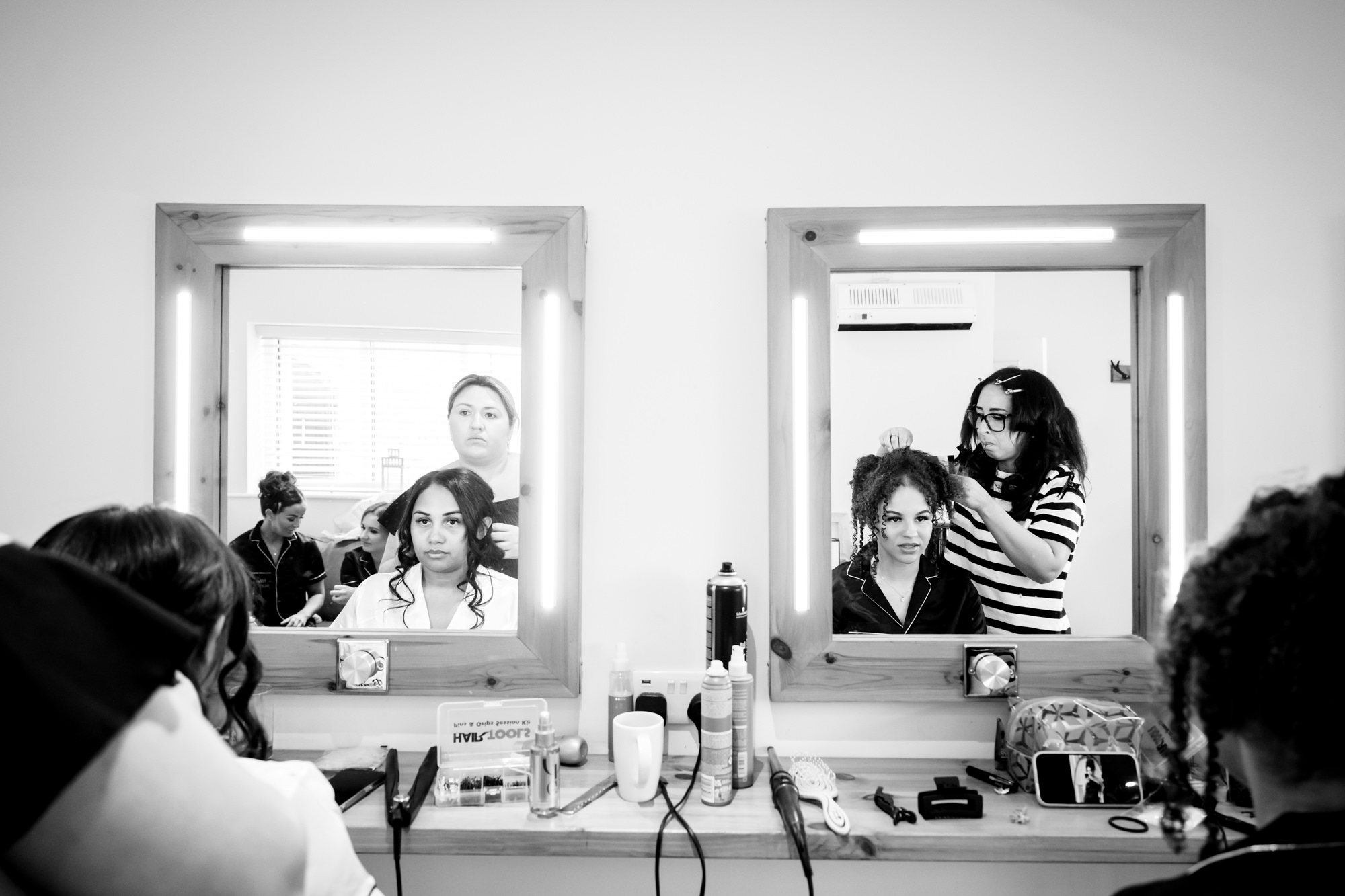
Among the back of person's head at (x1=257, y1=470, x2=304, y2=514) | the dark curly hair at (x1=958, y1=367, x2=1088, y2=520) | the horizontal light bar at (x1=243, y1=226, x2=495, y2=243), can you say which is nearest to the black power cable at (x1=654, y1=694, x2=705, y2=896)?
the dark curly hair at (x1=958, y1=367, x2=1088, y2=520)

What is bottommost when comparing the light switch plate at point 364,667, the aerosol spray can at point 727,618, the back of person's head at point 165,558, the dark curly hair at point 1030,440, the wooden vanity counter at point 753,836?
the wooden vanity counter at point 753,836

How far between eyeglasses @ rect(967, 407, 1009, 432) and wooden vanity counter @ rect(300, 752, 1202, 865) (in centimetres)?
70

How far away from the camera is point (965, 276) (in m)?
1.44

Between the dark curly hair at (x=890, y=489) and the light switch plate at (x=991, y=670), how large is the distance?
20cm

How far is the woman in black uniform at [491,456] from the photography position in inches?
57.3

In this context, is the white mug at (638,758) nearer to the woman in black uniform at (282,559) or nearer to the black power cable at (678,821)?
the black power cable at (678,821)

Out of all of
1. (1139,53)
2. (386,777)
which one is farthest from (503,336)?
(1139,53)

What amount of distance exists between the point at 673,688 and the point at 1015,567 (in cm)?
74

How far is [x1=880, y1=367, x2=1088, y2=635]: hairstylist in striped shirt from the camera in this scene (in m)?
1.42

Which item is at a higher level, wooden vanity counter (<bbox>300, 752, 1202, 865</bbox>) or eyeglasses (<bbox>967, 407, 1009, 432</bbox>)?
eyeglasses (<bbox>967, 407, 1009, 432</bbox>)

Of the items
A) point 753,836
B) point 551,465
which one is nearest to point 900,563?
point 753,836

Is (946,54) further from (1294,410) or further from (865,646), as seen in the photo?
(865,646)

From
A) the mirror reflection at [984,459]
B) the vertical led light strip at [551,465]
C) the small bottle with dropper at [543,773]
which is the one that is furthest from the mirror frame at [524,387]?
the mirror reflection at [984,459]

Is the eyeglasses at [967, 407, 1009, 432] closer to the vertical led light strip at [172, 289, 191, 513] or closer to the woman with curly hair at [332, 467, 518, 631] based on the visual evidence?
the woman with curly hair at [332, 467, 518, 631]
